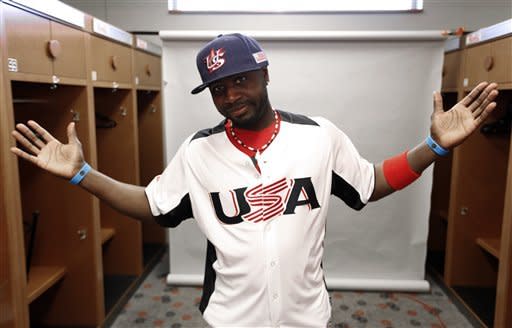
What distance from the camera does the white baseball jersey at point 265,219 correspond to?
3.89ft

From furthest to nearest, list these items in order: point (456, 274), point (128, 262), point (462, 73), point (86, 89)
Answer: point (128, 262)
point (456, 274)
point (462, 73)
point (86, 89)

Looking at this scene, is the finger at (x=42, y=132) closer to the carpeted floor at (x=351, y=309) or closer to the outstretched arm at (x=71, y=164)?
the outstretched arm at (x=71, y=164)

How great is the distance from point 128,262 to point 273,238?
206 centimetres

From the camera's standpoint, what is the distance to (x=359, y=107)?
2.67 meters

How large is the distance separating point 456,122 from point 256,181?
2.00 feet

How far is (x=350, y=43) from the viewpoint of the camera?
260 cm

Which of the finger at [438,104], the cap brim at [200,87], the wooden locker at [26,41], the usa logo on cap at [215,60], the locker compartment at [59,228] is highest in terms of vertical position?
the wooden locker at [26,41]

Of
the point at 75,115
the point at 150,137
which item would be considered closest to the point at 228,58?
the point at 75,115

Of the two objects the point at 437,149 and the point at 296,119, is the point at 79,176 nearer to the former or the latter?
the point at 296,119

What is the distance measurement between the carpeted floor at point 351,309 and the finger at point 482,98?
5.20ft

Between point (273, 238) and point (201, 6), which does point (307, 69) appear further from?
point (273, 238)

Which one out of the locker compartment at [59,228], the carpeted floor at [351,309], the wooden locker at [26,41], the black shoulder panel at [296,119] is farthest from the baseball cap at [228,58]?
the carpeted floor at [351,309]

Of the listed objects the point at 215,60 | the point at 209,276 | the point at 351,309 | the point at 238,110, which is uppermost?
the point at 215,60

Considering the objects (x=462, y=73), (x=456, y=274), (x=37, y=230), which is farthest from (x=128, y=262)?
(x=462, y=73)
